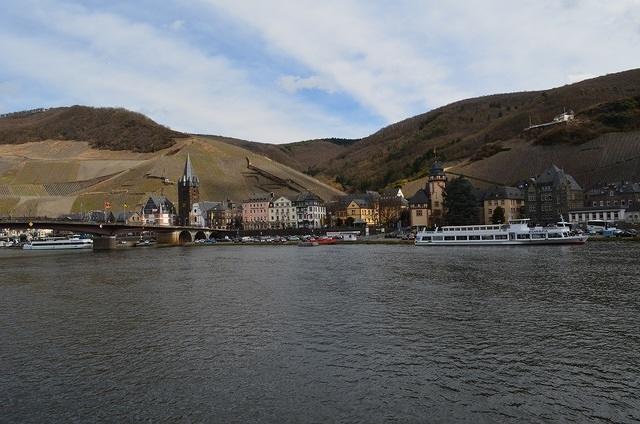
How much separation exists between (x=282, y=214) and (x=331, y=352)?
145m

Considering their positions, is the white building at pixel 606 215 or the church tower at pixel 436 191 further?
the church tower at pixel 436 191

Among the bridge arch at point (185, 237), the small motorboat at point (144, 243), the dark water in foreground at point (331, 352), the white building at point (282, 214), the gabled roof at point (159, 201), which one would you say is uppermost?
the gabled roof at point (159, 201)

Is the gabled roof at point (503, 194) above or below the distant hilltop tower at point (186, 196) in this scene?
below

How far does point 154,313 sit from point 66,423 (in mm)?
15673

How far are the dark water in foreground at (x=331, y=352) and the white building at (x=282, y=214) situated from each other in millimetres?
→ 122093

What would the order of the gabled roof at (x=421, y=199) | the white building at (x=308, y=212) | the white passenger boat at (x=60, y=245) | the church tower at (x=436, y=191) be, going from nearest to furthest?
the white passenger boat at (x=60, y=245)
the gabled roof at (x=421, y=199)
the church tower at (x=436, y=191)
the white building at (x=308, y=212)

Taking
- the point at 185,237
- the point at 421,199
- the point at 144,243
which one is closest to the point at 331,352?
the point at 421,199

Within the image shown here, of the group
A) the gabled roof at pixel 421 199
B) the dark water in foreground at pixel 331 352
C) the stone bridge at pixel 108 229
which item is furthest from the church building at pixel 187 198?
the dark water in foreground at pixel 331 352

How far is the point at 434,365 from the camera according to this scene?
717 inches

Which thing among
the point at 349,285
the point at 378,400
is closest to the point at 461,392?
the point at 378,400

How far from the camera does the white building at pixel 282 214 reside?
531 feet

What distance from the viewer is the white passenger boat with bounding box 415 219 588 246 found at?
254ft

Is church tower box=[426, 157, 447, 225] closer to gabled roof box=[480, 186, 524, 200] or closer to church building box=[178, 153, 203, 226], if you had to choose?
gabled roof box=[480, 186, 524, 200]

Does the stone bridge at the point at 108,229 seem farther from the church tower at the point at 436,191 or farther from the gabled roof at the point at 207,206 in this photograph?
the church tower at the point at 436,191
